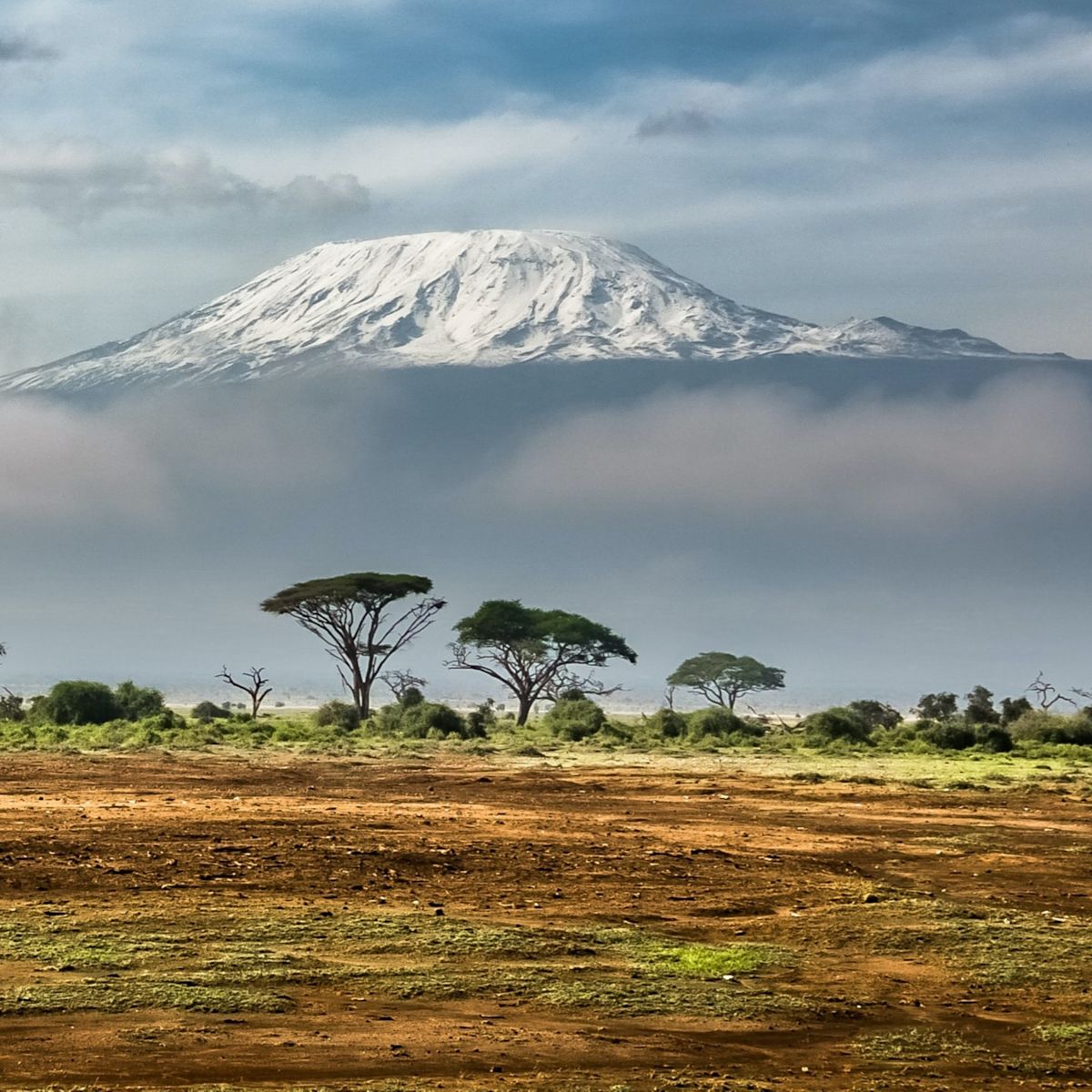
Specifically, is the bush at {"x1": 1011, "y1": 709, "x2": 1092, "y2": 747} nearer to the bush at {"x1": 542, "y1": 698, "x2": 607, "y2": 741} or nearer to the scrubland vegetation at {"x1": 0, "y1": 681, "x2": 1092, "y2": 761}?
the scrubland vegetation at {"x1": 0, "y1": 681, "x2": 1092, "y2": 761}

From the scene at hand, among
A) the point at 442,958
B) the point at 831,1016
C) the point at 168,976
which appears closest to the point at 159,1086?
the point at 168,976

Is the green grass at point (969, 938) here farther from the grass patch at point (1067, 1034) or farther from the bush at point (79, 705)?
the bush at point (79, 705)

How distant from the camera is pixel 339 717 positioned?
61.6 metres

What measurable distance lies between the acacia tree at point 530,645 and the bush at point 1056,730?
33.9m

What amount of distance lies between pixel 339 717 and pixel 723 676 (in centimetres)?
5216

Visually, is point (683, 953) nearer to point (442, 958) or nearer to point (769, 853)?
point (442, 958)

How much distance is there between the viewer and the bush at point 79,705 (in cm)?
5981

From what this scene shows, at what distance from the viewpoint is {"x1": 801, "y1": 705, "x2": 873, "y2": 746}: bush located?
51.1m

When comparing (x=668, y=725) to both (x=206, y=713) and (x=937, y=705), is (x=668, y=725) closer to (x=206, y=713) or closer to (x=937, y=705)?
(x=206, y=713)

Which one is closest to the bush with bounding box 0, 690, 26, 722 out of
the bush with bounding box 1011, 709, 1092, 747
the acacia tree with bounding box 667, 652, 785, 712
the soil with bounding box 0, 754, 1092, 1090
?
the bush with bounding box 1011, 709, 1092, 747

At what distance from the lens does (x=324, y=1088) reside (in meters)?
9.40

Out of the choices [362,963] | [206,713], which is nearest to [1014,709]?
[206,713]

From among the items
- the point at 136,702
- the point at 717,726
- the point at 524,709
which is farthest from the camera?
the point at 524,709

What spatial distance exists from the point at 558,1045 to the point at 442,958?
8.00ft
